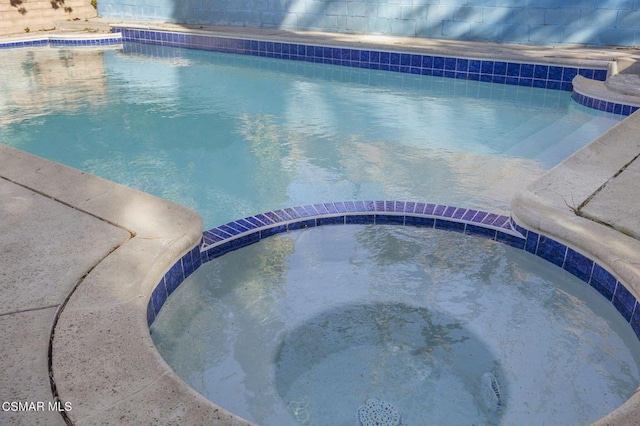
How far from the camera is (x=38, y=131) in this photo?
4.68m

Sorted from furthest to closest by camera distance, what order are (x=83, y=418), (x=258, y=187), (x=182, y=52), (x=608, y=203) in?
(x=182, y=52) → (x=258, y=187) → (x=608, y=203) → (x=83, y=418)

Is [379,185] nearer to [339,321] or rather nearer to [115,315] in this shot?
[339,321]

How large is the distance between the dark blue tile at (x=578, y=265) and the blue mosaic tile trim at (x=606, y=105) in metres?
3.14

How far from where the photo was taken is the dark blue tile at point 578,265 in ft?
7.89

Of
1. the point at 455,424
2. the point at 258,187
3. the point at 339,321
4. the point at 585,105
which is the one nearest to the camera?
the point at 455,424

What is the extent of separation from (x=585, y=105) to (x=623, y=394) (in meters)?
4.18

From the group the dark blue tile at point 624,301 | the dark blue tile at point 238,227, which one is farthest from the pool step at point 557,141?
the dark blue tile at point 238,227

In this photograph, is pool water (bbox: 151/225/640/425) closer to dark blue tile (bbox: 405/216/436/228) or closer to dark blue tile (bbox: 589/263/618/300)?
dark blue tile (bbox: 589/263/618/300)

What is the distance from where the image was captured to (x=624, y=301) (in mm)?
2180

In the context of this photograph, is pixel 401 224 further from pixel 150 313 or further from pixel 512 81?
pixel 512 81

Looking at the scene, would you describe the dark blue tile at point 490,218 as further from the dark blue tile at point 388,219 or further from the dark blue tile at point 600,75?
the dark blue tile at point 600,75

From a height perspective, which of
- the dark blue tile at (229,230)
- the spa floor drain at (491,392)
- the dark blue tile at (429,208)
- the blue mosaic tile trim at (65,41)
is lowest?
the spa floor drain at (491,392)

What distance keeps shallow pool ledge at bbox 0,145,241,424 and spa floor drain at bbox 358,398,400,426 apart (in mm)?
490

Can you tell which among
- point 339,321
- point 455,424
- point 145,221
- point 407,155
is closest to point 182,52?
point 407,155
